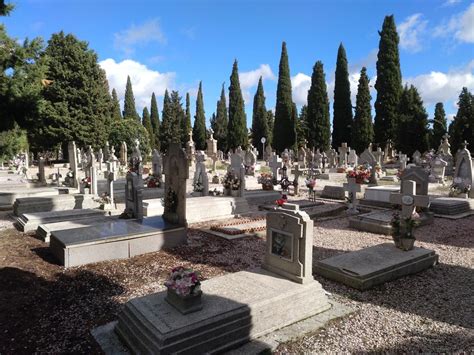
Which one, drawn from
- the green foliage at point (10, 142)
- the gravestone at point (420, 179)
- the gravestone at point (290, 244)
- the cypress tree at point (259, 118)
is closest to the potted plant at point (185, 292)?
the gravestone at point (290, 244)

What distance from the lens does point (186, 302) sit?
13.8 ft

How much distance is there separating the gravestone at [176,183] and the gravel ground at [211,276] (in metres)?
0.86

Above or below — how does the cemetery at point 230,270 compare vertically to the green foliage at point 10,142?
below

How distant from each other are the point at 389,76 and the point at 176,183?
42390mm

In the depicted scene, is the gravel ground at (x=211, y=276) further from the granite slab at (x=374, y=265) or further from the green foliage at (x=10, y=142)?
the green foliage at (x=10, y=142)

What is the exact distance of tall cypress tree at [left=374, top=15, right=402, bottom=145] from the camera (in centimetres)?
4388

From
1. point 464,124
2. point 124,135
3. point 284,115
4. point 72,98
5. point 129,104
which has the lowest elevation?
point 124,135

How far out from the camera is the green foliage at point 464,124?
122 ft

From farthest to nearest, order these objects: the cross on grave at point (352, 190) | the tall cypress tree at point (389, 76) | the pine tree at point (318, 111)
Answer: the pine tree at point (318, 111)
the tall cypress tree at point (389, 76)
the cross on grave at point (352, 190)

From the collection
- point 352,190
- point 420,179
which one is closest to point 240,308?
point 420,179

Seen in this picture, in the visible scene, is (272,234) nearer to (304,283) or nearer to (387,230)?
(304,283)

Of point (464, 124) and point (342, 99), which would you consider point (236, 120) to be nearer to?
point (342, 99)

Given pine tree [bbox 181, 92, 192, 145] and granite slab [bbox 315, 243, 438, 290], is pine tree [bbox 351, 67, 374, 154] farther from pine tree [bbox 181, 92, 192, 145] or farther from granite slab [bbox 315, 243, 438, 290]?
granite slab [bbox 315, 243, 438, 290]

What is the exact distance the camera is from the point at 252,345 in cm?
414
